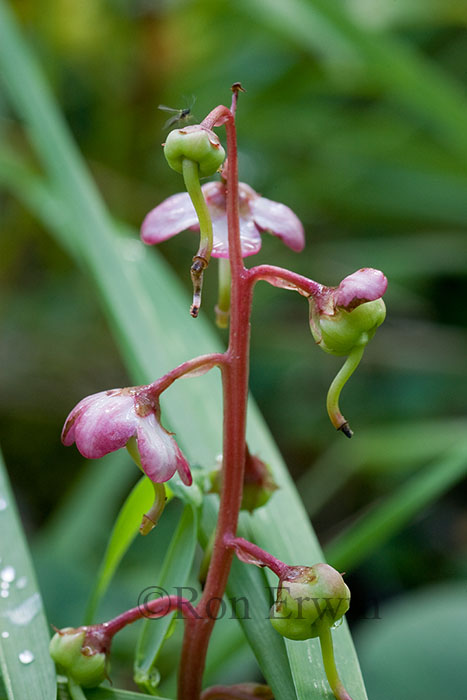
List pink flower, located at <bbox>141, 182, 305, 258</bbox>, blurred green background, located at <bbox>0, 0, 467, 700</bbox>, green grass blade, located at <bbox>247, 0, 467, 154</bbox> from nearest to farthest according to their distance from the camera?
1. pink flower, located at <bbox>141, 182, 305, 258</bbox>
2. green grass blade, located at <bbox>247, 0, 467, 154</bbox>
3. blurred green background, located at <bbox>0, 0, 467, 700</bbox>

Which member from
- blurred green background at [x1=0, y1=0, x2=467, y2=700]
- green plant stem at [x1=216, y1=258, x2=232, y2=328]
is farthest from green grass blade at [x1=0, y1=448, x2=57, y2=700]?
blurred green background at [x1=0, y1=0, x2=467, y2=700]

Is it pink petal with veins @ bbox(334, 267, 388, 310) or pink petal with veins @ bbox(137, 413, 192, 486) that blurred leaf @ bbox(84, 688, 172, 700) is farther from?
pink petal with veins @ bbox(334, 267, 388, 310)

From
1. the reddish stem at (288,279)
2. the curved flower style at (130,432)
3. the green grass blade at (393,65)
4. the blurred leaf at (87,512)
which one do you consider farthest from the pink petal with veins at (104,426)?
the green grass blade at (393,65)

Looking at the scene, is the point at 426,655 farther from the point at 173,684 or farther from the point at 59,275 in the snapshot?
the point at 59,275

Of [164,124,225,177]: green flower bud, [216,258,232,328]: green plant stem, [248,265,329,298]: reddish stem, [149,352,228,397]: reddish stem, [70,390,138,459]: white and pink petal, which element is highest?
[164,124,225,177]: green flower bud

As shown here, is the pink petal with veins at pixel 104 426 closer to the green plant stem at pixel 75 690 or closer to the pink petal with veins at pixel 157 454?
the pink petal with veins at pixel 157 454

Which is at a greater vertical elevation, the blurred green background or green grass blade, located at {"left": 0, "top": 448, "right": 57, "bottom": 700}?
the blurred green background

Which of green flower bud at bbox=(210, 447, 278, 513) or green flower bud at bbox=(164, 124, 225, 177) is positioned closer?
green flower bud at bbox=(164, 124, 225, 177)
